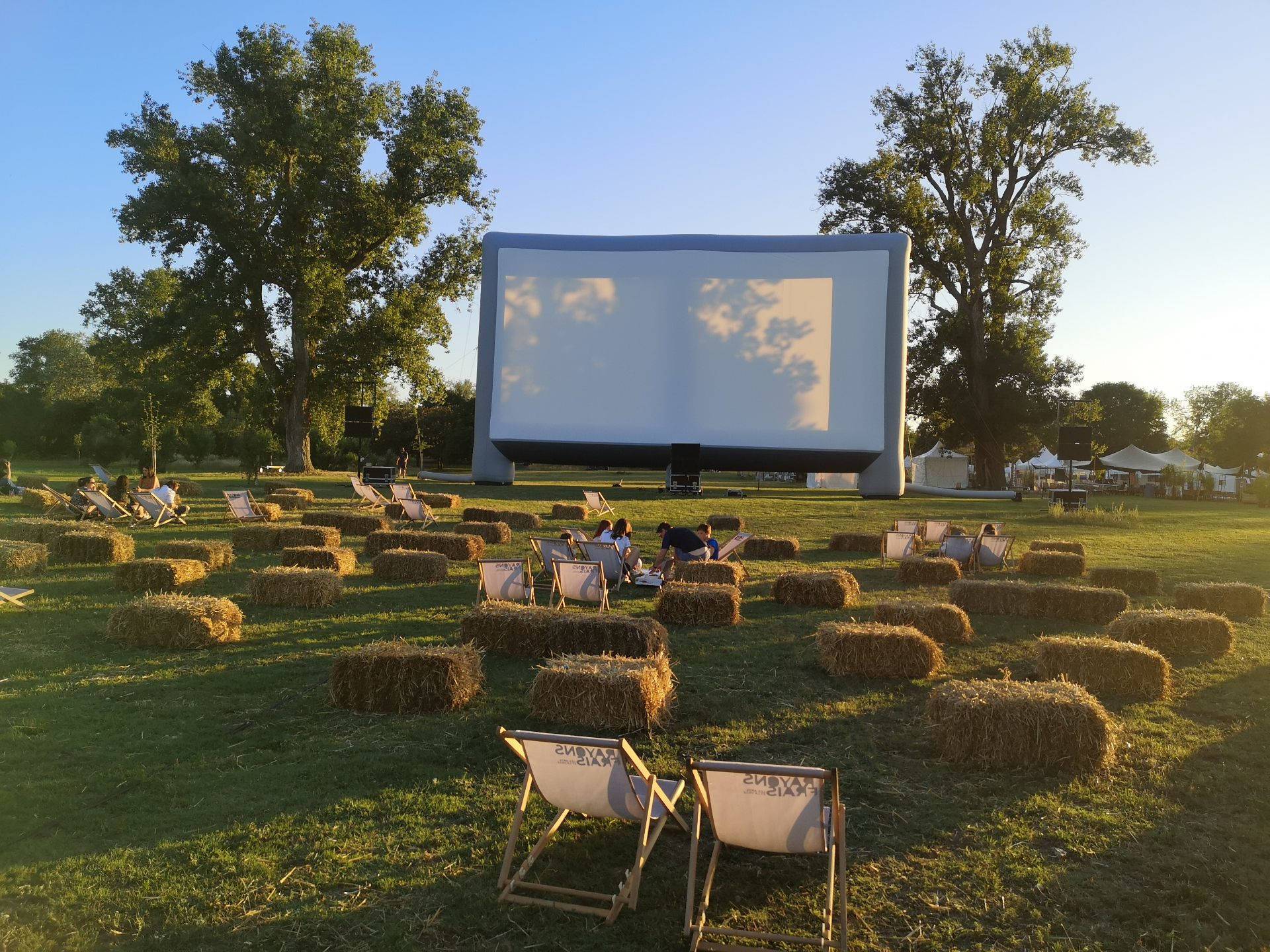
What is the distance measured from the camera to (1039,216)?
28500 mm

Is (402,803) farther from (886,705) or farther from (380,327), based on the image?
(380,327)

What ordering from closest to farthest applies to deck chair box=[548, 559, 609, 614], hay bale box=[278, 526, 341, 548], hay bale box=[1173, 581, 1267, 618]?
deck chair box=[548, 559, 609, 614]
hay bale box=[1173, 581, 1267, 618]
hay bale box=[278, 526, 341, 548]

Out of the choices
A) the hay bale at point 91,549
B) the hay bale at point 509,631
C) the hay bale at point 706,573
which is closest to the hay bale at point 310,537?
the hay bale at point 91,549

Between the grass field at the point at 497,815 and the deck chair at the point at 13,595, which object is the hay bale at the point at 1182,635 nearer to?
the grass field at the point at 497,815

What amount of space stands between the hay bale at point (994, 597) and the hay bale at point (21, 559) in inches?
341

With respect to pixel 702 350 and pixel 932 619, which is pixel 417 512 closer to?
pixel 702 350

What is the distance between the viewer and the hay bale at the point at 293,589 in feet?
24.3

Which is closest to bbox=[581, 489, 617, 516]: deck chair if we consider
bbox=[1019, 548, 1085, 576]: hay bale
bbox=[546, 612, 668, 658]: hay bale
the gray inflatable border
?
the gray inflatable border

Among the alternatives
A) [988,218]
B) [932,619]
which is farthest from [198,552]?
[988,218]

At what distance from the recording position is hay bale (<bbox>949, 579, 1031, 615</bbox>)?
8.18 meters

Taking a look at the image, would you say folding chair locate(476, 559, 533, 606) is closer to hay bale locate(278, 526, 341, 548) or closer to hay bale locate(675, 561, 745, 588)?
hay bale locate(675, 561, 745, 588)

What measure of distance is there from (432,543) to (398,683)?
19.6 ft

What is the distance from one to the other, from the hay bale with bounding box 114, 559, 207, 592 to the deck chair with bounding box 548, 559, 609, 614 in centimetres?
332

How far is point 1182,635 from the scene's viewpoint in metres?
6.60
